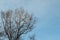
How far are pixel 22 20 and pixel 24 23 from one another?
19.5 inches

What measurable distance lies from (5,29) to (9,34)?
2.91ft

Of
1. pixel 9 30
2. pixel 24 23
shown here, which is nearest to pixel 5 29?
pixel 9 30

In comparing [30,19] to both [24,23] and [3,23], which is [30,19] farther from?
[3,23]

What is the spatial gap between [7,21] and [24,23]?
233 cm

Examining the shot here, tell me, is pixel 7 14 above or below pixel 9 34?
above

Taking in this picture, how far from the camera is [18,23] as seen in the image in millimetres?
33812

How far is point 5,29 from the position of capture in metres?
34.0

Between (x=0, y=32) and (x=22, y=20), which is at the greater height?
(x=22, y=20)

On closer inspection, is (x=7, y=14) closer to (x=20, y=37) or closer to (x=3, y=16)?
(x=3, y=16)

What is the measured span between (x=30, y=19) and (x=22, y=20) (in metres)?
1.33

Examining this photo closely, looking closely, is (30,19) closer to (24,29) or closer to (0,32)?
(24,29)

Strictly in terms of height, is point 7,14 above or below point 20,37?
above

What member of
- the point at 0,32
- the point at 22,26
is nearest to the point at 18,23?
the point at 22,26

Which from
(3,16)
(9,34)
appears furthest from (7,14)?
(9,34)
